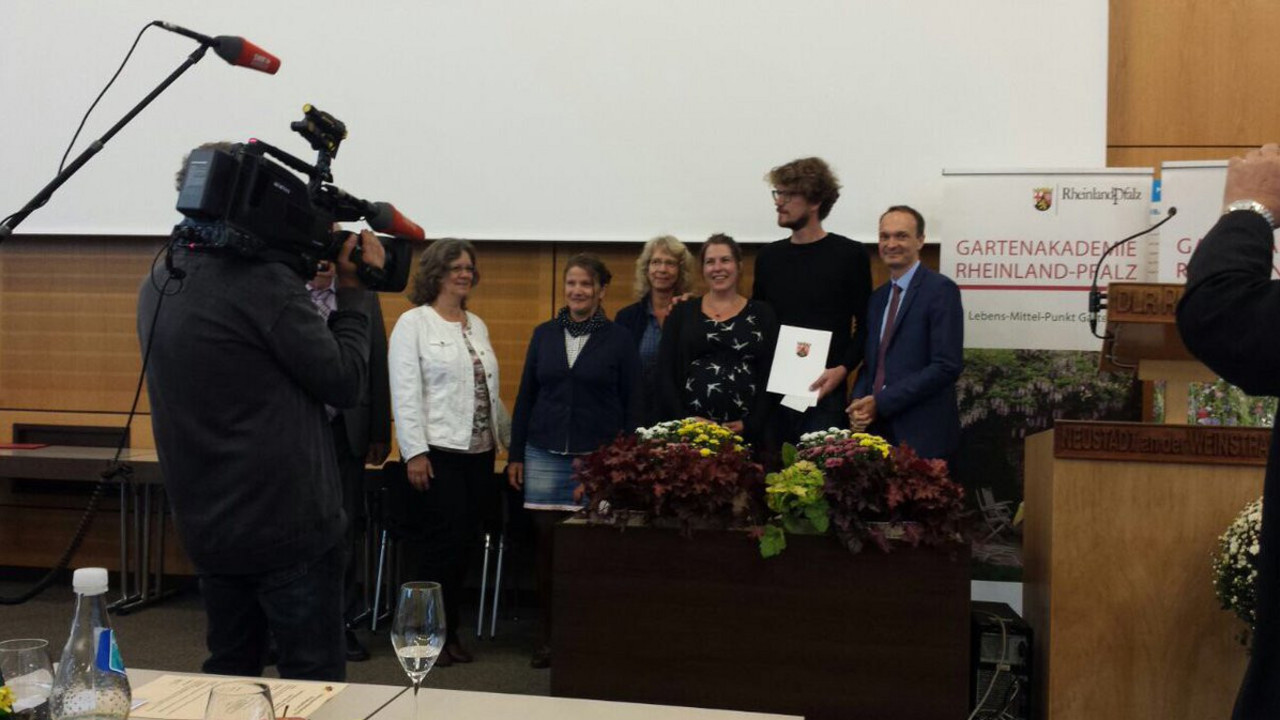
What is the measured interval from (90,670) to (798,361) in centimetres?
288

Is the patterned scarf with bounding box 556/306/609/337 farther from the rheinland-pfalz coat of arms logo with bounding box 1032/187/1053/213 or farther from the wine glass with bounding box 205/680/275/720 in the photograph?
the wine glass with bounding box 205/680/275/720

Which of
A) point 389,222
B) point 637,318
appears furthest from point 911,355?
point 389,222

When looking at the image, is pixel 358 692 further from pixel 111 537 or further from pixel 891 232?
pixel 111 537

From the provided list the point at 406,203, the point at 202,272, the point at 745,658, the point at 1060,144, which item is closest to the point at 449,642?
the point at 745,658

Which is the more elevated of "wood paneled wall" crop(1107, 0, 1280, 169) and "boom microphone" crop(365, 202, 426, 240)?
"wood paneled wall" crop(1107, 0, 1280, 169)

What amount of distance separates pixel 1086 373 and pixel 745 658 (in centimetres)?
245

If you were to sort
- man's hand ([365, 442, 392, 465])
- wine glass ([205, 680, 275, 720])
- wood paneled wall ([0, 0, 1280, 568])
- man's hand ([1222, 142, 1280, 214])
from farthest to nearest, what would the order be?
wood paneled wall ([0, 0, 1280, 568]), man's hand ([365, 442, 392, 465]), man's hand ([1222, 142, 1280, 214]), wine glass ([205, 680, 275, 720])

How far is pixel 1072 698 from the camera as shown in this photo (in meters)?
2.96

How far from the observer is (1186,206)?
439cm

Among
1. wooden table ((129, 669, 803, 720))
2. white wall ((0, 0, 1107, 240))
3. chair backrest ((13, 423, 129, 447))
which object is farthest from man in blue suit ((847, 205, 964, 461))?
chair backrest ((13, 423, 129, 447))

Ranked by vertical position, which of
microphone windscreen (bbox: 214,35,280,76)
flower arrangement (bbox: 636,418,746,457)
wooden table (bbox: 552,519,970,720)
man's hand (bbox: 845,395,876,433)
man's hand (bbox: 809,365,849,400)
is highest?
microphone windscreen (bbox: 214,35,280,76)

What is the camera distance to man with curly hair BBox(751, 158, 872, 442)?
412 cm

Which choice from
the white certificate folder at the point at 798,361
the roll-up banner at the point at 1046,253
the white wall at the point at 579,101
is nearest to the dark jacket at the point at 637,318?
the white wall at the point at 579,101

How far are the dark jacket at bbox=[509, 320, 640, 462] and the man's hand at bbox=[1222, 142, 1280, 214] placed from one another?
3.00m
